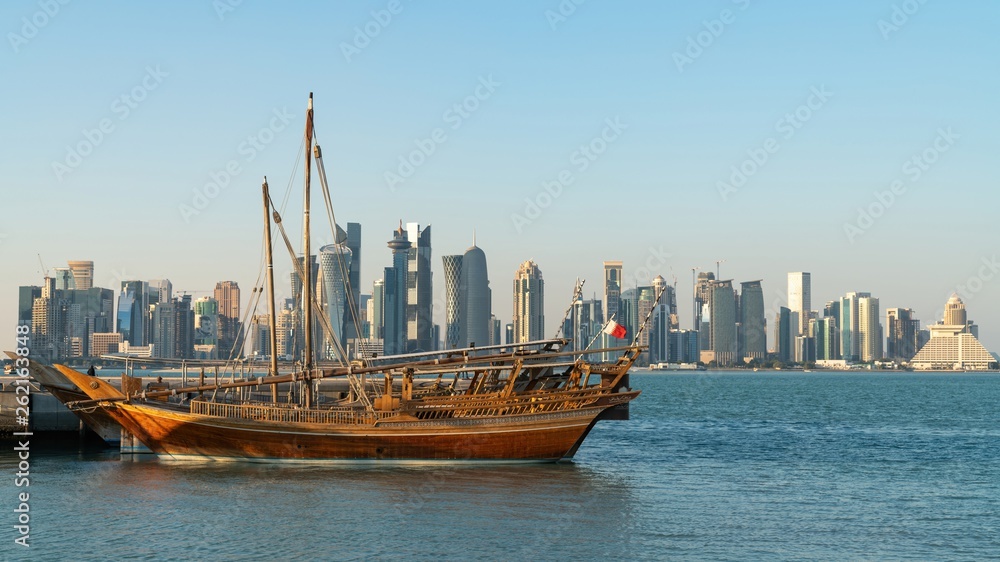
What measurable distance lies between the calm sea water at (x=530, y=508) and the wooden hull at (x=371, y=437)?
0.99 metres

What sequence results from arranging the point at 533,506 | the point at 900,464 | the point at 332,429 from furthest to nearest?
the point at 900,464, the point at 332,429, the point at 533,506

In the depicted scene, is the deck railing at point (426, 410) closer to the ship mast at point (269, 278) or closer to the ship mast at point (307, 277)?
the ship mast at point (307, 277)

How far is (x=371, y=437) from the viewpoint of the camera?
44.5 metres

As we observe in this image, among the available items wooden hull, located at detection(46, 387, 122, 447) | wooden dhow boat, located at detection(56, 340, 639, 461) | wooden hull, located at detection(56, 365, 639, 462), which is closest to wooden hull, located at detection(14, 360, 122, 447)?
wooden hull, located at detection(46, 387, 122, 447)

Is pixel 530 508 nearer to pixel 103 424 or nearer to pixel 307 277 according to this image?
pixel 307 277

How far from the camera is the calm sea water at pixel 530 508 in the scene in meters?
29.0

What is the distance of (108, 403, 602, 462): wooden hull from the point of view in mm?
44531

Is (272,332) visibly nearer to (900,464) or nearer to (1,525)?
(1,525)

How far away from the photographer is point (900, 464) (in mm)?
51188

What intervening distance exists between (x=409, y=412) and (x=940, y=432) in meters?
46.1

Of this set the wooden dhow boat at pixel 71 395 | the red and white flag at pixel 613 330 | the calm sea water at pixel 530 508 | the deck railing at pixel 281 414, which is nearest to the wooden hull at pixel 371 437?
the deck railing at pixel 281 414

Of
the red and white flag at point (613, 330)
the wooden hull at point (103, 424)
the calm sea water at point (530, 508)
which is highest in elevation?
the red and white flag at point (613, 330)

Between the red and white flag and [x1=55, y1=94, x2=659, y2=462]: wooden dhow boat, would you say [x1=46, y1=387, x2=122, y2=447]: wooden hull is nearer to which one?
[x1=55, y1=94, x2=659, y2=462]: wooden dhow boat

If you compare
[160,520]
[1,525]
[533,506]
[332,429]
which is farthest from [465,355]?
[1,525]
